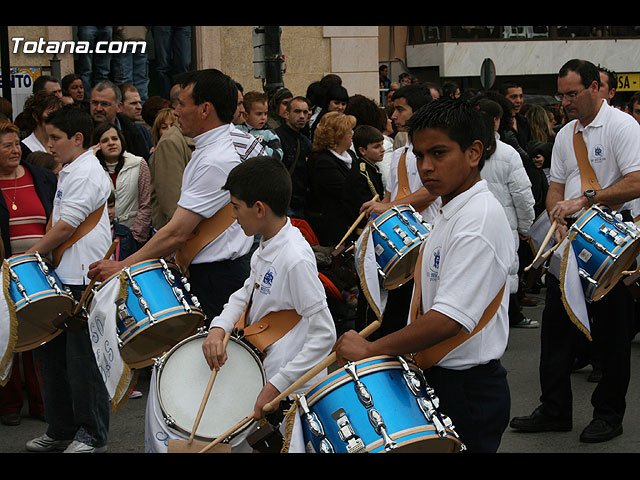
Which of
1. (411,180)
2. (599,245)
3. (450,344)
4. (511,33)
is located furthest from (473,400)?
(511,33)

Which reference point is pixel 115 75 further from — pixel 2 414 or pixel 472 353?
pixel 472 353

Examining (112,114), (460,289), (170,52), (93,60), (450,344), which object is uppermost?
(170,52)

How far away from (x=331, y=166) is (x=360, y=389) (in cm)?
523

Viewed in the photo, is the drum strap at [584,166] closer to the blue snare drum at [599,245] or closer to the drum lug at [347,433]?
the blue snare drum at [599,245]

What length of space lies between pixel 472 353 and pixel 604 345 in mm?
2729

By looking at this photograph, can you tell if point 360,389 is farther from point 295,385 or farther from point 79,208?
point 79,208

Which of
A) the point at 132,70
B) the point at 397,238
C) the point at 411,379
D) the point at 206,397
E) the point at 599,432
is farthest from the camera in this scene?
the point at 132,70

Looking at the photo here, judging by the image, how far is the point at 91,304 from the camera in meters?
4.50

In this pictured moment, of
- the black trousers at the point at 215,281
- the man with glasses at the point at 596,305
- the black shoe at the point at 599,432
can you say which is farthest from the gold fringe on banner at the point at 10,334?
the black shoe at the point at 599,432

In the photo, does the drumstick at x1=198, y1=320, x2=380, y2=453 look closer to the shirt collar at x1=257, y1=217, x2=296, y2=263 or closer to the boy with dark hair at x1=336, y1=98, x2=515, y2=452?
the boy with dark hair at x1=336, y1=98, x2=515, y2=452

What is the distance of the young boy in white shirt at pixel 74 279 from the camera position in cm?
525

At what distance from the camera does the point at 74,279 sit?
5.27m

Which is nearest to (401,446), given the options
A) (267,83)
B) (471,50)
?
(267,83)

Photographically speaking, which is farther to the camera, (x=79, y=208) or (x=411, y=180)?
(x=411, y=180)
